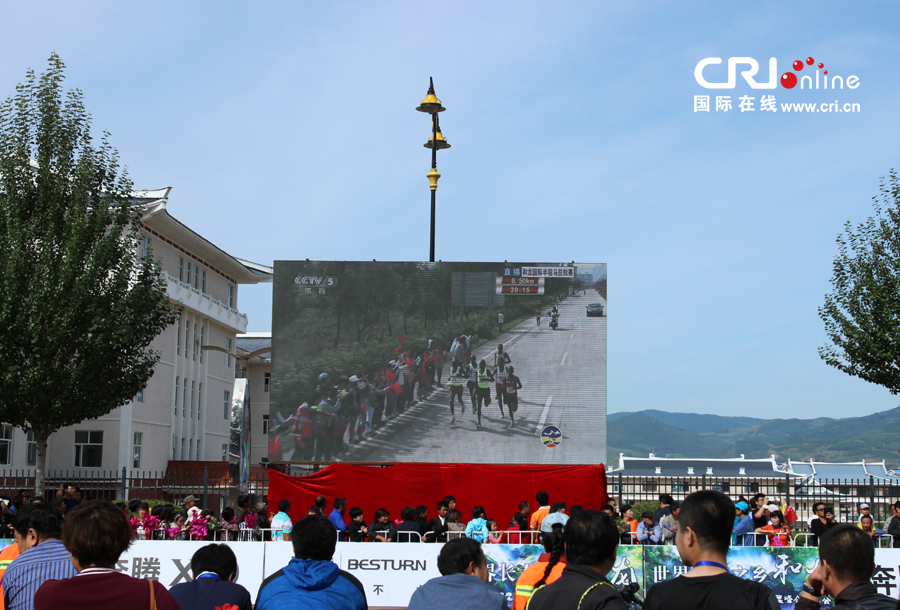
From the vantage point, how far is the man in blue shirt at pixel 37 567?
508 centimetres

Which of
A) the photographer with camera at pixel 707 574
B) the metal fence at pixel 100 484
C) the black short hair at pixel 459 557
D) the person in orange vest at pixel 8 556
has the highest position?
the photographer with camera at pixel 707 574

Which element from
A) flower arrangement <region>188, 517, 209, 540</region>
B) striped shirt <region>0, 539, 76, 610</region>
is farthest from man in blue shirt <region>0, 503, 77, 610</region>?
flower arrangement <region>188, 517, 209, 540</region>

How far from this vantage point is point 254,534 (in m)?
16.4

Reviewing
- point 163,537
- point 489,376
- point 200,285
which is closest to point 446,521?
point 163,537

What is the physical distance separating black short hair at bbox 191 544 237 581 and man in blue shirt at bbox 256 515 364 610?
0.95ft

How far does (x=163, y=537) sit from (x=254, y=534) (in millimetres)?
2858

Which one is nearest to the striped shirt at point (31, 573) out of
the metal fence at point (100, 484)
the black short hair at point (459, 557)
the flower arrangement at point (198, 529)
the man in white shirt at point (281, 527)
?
the black short hair at point (459, 557)

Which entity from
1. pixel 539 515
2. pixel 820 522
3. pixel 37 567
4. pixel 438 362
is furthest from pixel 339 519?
pixel 37 567

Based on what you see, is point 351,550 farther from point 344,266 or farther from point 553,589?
point 344,266

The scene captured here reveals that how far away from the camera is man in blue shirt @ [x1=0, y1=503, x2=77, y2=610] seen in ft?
16.7

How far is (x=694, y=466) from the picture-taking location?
15500cm

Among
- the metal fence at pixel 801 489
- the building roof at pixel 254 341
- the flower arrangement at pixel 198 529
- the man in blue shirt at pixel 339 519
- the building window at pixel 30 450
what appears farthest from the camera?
the building roof at pixel 254 341

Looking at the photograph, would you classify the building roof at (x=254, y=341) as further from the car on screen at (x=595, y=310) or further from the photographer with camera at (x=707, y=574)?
the photographer with camera at (x=707, y=574)

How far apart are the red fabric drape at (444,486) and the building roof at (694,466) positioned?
4768 inches
